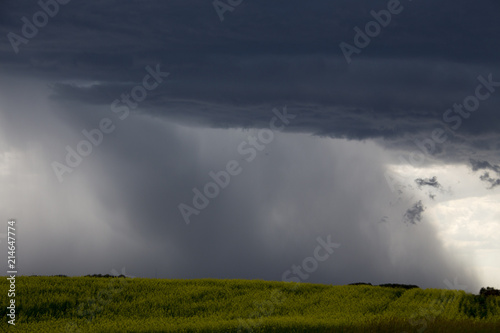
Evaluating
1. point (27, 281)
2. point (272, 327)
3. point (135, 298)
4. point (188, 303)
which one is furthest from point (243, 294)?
point (27, 281)

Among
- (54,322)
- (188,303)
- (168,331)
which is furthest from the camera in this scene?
(188,303)

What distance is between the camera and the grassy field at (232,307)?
34.3 meters

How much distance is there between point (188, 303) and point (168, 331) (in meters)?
9.74

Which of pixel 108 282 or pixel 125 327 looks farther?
pixel 108 282

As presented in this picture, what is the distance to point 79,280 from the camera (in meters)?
47.1

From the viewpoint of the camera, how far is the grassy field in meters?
34.3

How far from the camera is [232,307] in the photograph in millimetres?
41938

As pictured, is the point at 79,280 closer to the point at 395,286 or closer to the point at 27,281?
the point at 27,281

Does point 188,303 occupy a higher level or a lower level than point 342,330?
higher

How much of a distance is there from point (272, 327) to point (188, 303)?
1091cm

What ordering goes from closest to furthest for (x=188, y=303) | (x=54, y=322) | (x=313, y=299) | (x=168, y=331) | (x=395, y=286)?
(x=168, y=331) < (x=54, y=322) < (x=188, y=303) < (x=313, y=299) < (x=395, y=286)

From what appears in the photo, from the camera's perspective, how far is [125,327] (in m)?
33.8

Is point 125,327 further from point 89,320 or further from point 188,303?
point 188,303

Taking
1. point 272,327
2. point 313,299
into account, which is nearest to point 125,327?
point 272,327
